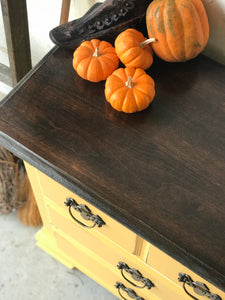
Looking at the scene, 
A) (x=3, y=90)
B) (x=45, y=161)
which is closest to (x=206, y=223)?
(x=45, y=161)

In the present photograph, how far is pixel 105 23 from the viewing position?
837 mm

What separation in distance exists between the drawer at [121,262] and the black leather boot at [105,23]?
1.62ft

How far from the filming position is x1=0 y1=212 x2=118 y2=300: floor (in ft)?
4.76

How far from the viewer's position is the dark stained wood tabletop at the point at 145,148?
67 centimetres

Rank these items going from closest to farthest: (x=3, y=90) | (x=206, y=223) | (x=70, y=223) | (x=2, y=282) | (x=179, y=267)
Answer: (x=206, y=223) → (x=179, y=267) → (x=70, y=223) → (x=2, y=282) → (x=3, y=90)

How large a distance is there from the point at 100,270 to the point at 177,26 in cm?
85

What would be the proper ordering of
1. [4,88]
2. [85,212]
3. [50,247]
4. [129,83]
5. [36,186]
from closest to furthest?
[129,83] < [85,212] < [36,186] < [50,247] < [4,88]

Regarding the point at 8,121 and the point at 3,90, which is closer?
the point at 8,121

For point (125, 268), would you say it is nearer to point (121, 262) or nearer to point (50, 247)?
point (121, 262)

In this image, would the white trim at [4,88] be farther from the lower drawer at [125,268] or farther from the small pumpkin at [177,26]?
the small pumpkin at [177,26]

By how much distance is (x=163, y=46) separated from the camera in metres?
0.79

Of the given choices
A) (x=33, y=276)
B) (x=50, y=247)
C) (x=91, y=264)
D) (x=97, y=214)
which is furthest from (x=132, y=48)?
(x=33, y=276)

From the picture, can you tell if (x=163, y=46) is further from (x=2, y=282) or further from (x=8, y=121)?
(x=2, y=282)

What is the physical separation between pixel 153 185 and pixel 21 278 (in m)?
1.02
